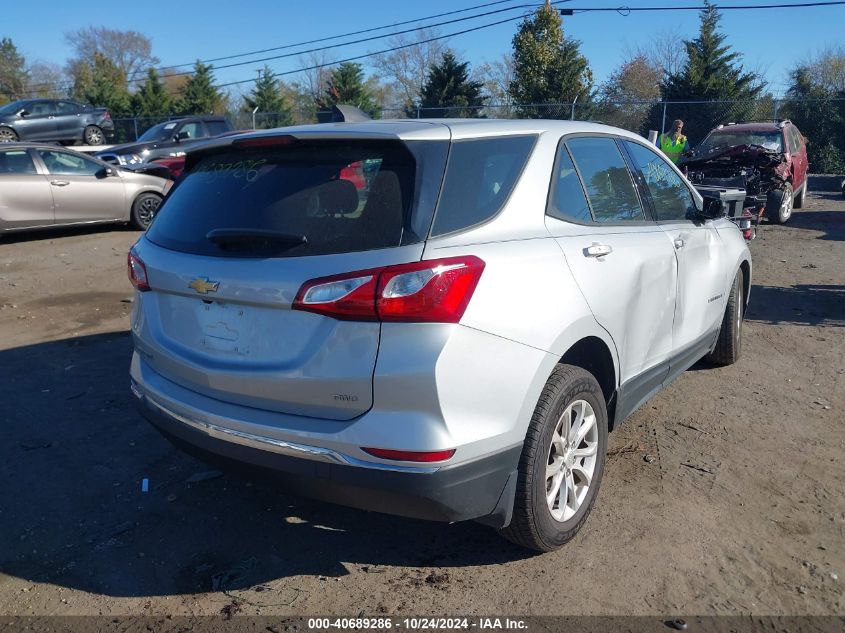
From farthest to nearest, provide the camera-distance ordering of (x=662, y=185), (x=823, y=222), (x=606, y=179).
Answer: (x=823, y=222), (x=662, y=185), (x=606, y=179)

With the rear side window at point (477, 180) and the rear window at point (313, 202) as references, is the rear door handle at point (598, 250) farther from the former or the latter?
the rear window at point (313, 202)

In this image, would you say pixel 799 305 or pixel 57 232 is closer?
pixel 799 305

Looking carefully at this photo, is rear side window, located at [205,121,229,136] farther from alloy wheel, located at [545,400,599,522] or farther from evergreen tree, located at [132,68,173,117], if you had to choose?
evergreen tree, located at [132,68,173,117]

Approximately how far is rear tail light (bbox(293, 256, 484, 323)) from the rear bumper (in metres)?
0.52

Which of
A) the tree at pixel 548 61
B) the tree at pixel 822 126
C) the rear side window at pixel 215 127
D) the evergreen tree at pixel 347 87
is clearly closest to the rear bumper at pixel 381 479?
the rear side window at pixel 215 127

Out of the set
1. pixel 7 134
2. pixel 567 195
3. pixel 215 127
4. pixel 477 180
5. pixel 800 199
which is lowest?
pixel 800 199

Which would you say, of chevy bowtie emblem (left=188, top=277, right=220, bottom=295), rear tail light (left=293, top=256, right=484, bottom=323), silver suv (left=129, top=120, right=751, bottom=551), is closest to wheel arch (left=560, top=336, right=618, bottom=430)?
silver suv (left=129, top=120, right=751, bottom=551)

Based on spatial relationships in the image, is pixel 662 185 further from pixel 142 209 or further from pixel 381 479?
pixel 142 209

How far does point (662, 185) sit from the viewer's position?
14.5 feet

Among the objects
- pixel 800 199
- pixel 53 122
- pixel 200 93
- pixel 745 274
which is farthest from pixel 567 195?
pixel 200 93

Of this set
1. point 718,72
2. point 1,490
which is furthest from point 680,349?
point 718,72

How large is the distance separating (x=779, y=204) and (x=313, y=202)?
1264 centimetres

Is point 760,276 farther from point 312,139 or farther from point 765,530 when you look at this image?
point 312,139

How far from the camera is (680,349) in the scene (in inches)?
170
